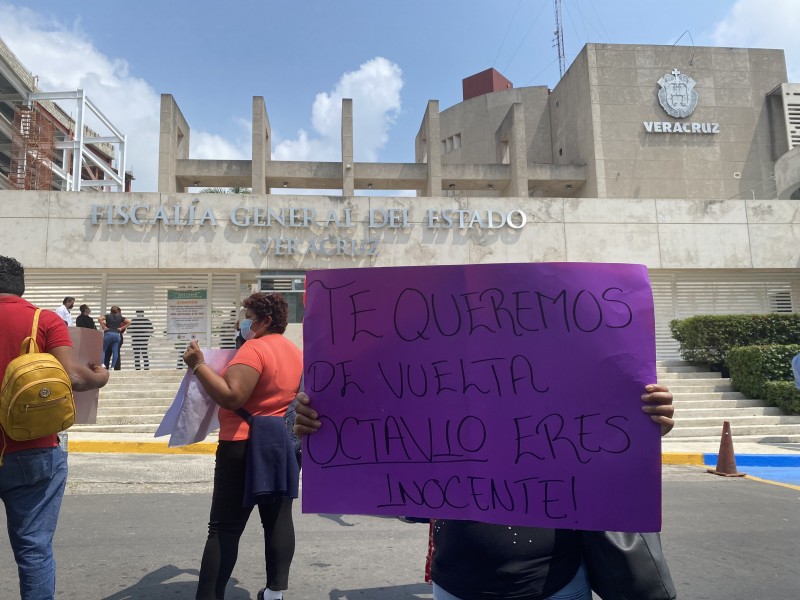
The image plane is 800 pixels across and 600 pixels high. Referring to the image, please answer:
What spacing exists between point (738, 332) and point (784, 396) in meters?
2.64

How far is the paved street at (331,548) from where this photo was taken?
148 inches

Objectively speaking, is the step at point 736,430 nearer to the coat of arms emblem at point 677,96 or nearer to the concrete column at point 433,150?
the concrete column at point 433,150

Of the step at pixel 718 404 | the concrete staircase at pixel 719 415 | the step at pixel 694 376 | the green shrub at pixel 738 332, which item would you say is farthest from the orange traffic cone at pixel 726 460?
the green shrub at pixel 738 332

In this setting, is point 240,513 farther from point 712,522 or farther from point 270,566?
point 712,522

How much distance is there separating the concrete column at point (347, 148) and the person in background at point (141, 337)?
14.2m

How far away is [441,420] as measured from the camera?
6.30 ft

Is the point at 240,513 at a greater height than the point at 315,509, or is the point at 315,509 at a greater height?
the point at 315,509

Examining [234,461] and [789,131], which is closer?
[234,461]

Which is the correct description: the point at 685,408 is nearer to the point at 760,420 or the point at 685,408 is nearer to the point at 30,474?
the point at 760,420

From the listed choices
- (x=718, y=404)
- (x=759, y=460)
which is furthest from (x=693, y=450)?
Answer: (x=718, y=404)

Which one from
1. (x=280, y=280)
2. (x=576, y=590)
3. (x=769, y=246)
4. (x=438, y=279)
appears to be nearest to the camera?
(x=576, y=590)

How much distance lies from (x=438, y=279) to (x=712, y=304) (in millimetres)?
17949

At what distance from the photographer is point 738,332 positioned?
14055mm

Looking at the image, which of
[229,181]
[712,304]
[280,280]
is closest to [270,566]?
[280,280]
